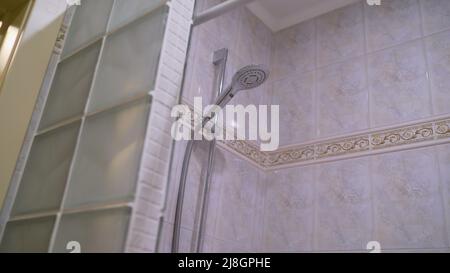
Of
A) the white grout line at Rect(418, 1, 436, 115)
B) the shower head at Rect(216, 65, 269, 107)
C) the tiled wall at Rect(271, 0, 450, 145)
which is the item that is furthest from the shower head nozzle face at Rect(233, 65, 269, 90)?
the white grout line at Rect(418, 1, 436, 115)

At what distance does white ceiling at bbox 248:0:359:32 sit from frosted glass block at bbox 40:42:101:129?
3.28 ft

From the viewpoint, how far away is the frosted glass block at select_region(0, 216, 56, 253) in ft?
2.44

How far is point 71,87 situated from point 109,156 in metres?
0.29

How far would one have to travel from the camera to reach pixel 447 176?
1.25m

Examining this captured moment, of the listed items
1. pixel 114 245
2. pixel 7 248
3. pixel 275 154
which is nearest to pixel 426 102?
pixel 275 154

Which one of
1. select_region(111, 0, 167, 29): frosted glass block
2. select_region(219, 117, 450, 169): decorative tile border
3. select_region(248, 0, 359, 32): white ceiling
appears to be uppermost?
select_region(248, 0, 359, 32): white ceiling

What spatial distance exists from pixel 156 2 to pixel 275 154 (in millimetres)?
984

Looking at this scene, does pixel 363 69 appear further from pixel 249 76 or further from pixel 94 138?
pixel 94 138

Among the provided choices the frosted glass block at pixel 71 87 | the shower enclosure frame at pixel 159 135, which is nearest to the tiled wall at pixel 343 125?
the frosted glass block at pixel 71 87

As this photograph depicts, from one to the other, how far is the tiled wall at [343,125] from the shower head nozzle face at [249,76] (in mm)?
194

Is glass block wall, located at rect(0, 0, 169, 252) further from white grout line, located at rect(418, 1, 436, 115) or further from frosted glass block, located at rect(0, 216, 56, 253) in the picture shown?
white grout line, located at rect(418, 1, 436, 115)
